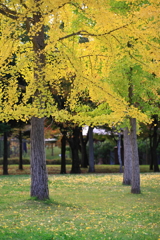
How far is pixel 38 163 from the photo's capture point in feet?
37.7

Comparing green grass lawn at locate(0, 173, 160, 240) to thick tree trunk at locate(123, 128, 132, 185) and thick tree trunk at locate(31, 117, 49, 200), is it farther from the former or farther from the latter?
thick tree trunk at locate(123, 128, 132, 185)

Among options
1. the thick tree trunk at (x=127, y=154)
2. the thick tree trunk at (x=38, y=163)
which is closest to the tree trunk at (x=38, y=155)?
the thick tree trunk at (x=38, y=163)

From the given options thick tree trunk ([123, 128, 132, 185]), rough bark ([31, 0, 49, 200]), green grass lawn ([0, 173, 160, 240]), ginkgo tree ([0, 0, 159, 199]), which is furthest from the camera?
thick tree trunk ([123, 128, 132, 185])

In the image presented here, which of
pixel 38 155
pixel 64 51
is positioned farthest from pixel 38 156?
pixel 64 51

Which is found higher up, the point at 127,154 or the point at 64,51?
the point at 64,51

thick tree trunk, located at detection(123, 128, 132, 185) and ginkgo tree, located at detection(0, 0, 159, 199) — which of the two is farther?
thick tree trunk, located at detection(123, 128, 132, 185)

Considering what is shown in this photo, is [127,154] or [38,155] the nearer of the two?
[38,155]

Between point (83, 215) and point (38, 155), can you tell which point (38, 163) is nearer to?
point (38, 155)

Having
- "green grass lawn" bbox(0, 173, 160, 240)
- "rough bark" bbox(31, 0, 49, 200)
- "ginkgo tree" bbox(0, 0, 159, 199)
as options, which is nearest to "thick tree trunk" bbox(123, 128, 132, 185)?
"green grass lawn" bbox(0, 173, 160, 240)

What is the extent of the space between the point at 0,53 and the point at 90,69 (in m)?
3.26

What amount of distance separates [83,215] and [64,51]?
4.33 metres

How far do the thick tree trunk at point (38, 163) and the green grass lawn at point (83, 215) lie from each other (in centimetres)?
38

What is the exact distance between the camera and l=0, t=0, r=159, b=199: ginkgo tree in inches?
353

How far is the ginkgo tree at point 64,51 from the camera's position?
8961mm
